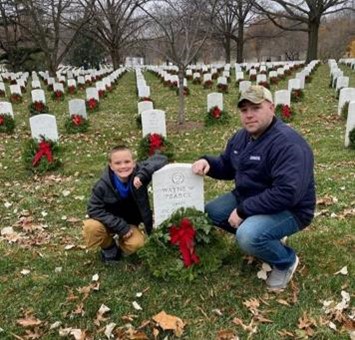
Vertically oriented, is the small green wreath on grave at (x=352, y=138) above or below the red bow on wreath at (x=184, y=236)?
below

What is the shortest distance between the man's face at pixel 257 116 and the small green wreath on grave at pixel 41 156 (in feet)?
16.2

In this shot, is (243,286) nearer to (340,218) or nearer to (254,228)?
(254,228)

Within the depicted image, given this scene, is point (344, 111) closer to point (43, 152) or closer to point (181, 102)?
point (181, 102)

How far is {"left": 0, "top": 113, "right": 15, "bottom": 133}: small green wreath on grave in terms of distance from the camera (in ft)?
34.6

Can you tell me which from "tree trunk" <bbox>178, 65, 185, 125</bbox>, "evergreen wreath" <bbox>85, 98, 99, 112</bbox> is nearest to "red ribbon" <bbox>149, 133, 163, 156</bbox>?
"tree trunk" <bbox>178, 65, 185, 125</bbox>

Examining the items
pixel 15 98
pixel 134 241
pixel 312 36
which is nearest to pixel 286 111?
pixel 134 241

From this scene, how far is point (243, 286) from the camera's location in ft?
12.0

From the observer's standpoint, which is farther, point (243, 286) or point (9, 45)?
point (9, 45)

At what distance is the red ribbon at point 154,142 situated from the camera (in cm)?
754

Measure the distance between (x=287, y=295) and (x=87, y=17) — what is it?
23738 mm

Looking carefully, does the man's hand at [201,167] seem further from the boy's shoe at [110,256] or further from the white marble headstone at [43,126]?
the white marble headstone at [43,126]

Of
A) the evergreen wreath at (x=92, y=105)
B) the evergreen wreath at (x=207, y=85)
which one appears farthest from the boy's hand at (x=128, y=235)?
the evergreen wreath at (x=207, y=85)

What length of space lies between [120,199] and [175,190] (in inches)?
19.2

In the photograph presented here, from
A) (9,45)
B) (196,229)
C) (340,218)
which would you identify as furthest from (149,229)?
(9,45)
